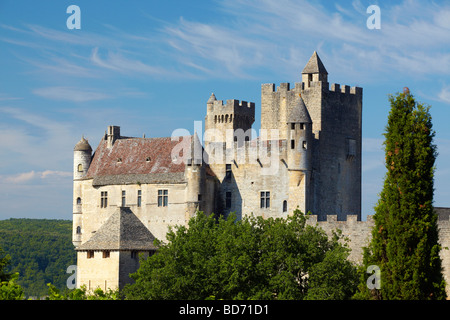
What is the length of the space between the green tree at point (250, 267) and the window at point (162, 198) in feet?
43.7

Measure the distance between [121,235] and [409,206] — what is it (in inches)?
1361

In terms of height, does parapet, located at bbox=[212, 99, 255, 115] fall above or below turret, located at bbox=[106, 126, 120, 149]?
above

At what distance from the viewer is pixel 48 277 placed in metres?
120

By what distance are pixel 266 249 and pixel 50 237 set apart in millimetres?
91344

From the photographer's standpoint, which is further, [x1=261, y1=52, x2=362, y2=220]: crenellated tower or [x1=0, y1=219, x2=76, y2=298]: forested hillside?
[x1=0, y1=219, x2=76, y2=298]: forested hillside

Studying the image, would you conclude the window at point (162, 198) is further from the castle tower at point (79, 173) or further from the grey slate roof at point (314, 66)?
the grey slate roof at point (314, 66)

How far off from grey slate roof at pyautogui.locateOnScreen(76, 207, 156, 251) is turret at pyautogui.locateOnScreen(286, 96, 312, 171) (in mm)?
11743

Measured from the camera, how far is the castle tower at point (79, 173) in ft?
234

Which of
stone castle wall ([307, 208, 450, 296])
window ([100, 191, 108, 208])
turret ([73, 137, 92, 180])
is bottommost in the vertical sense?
stone castle wall ([307, 208, 450, 296])

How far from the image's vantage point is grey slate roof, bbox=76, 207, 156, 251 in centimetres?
6041

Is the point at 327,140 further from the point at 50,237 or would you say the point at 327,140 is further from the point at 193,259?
the point at 50,237

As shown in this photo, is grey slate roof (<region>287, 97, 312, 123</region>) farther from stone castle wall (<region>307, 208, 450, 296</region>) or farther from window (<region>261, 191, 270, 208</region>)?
stone castle wall (<region>307, 208, 450, 296</region>)

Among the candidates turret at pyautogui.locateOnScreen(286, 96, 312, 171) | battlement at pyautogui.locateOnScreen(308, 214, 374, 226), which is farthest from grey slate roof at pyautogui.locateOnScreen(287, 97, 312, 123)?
battlement at pyautogui.locateOnScreen(308, 214, 374, 226)

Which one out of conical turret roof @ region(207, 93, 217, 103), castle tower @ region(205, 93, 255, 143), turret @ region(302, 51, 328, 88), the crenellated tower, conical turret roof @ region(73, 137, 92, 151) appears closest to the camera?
the crenellated tower
